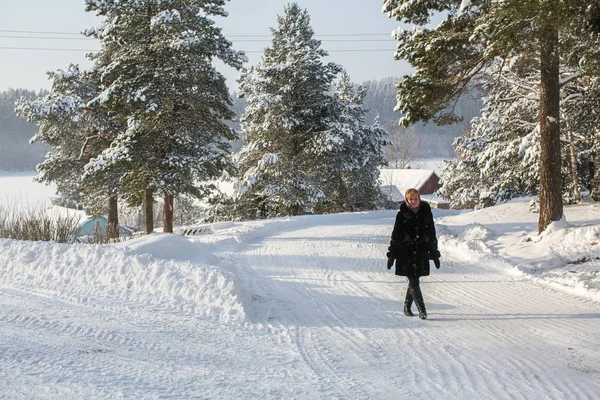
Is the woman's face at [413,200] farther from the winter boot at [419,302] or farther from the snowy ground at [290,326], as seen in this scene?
the snowy ground at [290,326]

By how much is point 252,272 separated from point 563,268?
5884 millimetres

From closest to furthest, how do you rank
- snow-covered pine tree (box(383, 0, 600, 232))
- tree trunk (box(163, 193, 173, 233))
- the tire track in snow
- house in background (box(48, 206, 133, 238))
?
the tire track in snow
snow-covered pine tree (box(383, 0, 600, 232))
house in background (box(48, 206, 133, 238))
tree trunk (box(163, 193, 173, 233))

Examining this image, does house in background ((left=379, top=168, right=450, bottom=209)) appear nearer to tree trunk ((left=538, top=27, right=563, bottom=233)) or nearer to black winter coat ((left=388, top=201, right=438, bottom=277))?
tree trunk ((left=538, top=27, right=563, bottom=233))

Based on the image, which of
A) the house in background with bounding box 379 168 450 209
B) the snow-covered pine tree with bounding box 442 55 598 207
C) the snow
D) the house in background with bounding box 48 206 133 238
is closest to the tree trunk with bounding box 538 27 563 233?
the snow-covered pine tree with bounding box 442 55 598 207

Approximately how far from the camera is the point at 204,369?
4.16 metres

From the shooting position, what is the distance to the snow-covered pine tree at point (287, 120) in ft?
78.8

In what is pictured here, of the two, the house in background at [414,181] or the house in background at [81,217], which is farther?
the house in background at [414,181]

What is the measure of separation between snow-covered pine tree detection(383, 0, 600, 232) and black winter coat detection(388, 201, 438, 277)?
4.59 meters

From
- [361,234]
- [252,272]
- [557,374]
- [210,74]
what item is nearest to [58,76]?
[210,74]

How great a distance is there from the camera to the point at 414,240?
20.4 ft

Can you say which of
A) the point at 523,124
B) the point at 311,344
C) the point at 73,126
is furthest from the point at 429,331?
the point at 73,126

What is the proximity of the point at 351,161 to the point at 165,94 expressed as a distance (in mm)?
12630

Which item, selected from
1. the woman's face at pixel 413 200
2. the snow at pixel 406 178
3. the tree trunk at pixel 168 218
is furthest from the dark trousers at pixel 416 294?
the snow at pixel 406 178

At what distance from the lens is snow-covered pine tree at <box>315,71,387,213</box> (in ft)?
80.7
